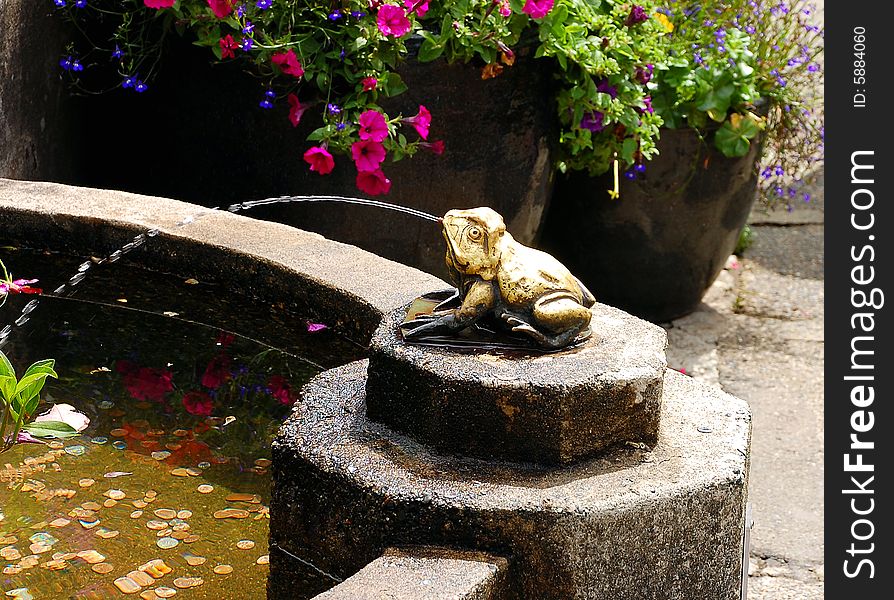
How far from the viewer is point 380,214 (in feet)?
11.7

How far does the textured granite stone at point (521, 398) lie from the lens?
69.1 inches

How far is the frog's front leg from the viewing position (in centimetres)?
189

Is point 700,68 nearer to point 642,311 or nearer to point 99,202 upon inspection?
point 642,311

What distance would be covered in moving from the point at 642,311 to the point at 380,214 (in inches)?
54.8

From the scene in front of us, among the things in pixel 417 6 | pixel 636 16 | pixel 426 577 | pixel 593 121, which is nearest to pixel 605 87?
pixel 593 121

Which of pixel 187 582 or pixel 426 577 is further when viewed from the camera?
pixel 187 582

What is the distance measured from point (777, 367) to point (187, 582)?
9.04 feet

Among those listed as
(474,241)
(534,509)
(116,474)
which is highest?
(474,241)

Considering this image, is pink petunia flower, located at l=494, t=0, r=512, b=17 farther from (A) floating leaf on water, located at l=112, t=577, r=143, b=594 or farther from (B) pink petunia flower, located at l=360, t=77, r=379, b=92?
(A) floating leaf on water, located at l=112, t=577, r=143, b=594

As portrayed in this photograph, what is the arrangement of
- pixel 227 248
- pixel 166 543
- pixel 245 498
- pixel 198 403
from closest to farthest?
pixel 166 543 → pixel 245 498 → pixel 198 403 → pixel 227 248

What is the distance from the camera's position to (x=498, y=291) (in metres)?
1.92

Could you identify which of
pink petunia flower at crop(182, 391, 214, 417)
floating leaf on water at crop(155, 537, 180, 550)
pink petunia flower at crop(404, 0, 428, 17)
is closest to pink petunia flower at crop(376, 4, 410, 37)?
pink petunia flower at crop(404, 0, 428, 17)

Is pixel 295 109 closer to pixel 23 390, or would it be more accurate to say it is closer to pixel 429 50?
pixel 429 50

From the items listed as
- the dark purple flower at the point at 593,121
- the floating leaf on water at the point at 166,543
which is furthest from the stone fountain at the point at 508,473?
the dark purple flower at the point at 593,121
